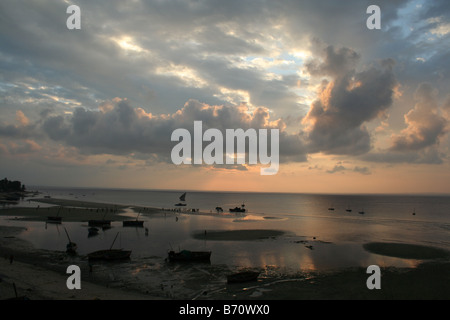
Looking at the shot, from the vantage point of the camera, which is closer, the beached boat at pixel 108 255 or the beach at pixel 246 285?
the beach at pixel 246 285

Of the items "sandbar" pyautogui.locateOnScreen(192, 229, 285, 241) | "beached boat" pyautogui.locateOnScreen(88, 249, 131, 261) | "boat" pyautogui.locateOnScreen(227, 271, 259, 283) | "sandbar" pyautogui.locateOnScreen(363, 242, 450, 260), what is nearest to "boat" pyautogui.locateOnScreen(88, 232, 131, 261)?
"beached boat" pyautogui.locateOnScreen(88, 249, 131, 261)

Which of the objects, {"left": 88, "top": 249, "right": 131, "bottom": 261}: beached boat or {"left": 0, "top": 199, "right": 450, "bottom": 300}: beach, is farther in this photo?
{"left": 88, "top": 249, "right": 131, "bottom": 261}: beached boat

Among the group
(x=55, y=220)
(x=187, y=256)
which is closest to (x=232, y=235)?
(x=187, y=256)

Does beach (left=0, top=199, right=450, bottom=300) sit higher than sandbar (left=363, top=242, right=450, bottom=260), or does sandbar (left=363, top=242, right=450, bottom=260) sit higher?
beach (left=0, top=199, right=450, bottom=300)

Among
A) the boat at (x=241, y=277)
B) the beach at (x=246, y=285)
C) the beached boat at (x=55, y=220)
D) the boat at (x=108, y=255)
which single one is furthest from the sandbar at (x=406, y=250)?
the beached boat at (x=55, y=220)

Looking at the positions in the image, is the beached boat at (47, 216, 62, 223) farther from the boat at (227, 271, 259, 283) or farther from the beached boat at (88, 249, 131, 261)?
the boat at (227, 271, 259, 283)

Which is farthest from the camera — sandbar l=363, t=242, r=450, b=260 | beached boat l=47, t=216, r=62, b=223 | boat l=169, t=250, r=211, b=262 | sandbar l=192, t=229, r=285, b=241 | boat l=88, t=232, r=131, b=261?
beached boat l=47, t=216, r=62, b=223

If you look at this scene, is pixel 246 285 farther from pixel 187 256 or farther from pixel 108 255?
pixel 108 255

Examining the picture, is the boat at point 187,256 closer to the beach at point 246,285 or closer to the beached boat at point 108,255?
the beach at point 246,285

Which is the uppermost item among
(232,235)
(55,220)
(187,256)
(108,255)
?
(108,255)

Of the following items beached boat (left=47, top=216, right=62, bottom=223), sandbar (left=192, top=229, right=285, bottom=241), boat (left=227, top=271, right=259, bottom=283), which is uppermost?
boat (left=227, top=271, right=259, bottom=283)

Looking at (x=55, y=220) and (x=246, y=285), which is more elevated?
Result: (x=246, y=285)

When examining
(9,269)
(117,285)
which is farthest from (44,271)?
(117,285)
